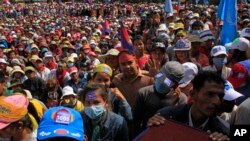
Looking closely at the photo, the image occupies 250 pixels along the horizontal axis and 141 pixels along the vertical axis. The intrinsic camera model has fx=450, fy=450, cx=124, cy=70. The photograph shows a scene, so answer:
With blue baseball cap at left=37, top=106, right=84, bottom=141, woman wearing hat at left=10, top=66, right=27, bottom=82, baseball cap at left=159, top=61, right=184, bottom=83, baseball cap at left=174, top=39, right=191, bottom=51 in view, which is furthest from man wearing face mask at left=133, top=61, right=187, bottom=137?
woman wearing hat at left=10, top=66, right=27, bottom=82

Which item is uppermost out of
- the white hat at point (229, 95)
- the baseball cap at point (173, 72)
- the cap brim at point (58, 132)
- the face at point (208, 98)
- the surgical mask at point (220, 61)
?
the cap brim at point (58, 132)

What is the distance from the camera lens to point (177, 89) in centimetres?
434

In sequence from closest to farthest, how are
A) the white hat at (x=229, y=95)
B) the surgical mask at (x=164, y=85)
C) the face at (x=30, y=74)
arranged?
→ the white hat at (x=229, y=95) → the surgical mask at (x=164, y=85) → the face at (x=30, y=74)

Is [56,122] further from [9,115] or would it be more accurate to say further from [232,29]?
[232,29]

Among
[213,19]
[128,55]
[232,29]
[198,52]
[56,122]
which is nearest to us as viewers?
[56,122]

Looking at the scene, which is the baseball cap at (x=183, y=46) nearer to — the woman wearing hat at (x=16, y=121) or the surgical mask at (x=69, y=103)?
the surgical mask at (x=69, y=103)

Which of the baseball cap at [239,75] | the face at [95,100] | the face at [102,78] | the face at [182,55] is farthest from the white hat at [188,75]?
the face at [182,55]

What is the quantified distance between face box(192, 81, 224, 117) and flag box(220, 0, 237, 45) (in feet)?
14.2

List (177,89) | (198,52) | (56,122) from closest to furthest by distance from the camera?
(56,122) → (177,89) → (198,52)

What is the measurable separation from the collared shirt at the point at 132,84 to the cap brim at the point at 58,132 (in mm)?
2709

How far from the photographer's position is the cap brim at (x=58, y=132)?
2477 millimetres

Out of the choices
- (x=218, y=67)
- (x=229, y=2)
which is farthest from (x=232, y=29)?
(x=218, y=67)

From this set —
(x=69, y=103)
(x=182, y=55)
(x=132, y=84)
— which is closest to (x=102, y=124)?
(x=132, y=84)

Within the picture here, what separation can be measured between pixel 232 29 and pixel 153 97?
11.3 ft
